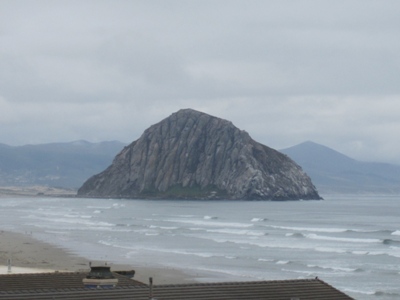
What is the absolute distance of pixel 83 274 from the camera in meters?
33.3

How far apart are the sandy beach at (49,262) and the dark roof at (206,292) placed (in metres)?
A: 22.2

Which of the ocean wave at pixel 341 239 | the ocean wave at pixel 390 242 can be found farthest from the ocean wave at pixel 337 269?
the ocean wave at pixel 341 239

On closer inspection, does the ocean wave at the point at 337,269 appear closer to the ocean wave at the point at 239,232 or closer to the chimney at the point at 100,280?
the chimney at the point at 100,280

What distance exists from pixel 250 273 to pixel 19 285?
28410mm

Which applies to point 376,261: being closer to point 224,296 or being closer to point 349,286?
point 349,286

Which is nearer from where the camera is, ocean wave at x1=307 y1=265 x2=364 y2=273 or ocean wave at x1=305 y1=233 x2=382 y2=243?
ocean wave at x1=307 y1=265 x2=364 y2=273

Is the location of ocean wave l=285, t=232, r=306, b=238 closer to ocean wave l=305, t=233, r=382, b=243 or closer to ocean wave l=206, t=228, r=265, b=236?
ocean wave l=305, t=233, r=382, b=243

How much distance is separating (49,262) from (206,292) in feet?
125

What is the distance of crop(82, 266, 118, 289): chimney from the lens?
94.5 feet

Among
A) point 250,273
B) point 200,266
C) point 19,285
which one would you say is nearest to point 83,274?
point 19,285

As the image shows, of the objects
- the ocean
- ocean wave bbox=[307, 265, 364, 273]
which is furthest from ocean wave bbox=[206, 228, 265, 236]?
ocean wave bbox=[307, 265, 364, 273]

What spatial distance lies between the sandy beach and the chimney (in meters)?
Result: 20.6

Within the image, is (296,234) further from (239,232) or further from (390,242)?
(390,242)

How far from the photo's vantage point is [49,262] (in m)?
63.5
